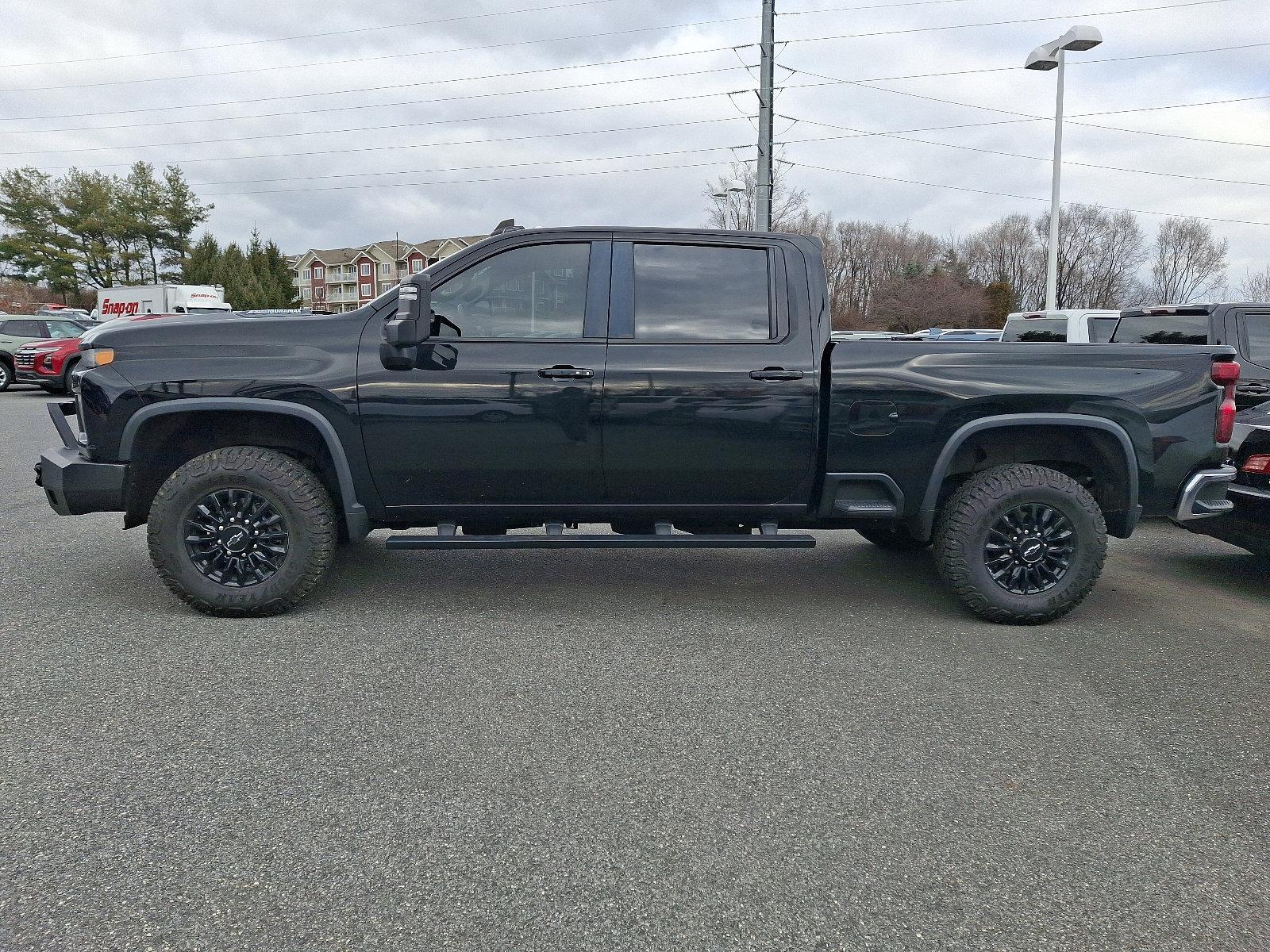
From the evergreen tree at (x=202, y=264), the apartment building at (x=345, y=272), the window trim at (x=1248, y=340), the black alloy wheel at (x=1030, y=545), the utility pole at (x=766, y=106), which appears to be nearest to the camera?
the black alloy wheel at (x=1030, y=545)

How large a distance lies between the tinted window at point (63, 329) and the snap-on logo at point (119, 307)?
13357mm

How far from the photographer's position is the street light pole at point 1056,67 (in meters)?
19.0

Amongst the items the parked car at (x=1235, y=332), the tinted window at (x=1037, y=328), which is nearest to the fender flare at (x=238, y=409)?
the parked car at (x=1235, y=332)

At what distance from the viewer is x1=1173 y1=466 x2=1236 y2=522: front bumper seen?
4.51 m

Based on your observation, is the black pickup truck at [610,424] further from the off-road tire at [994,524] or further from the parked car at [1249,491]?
the parked car at [1249,491]

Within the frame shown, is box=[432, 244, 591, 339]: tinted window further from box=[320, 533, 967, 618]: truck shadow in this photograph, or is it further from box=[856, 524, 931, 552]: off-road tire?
box=[856, 524, 931, 552]: off-road tire

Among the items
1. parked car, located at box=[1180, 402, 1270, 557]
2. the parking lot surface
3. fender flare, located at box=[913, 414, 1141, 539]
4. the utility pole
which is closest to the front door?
the parking lot surface

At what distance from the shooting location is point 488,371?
14.1ft

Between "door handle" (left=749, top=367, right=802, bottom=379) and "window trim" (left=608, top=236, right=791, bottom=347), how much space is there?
153 millimetres

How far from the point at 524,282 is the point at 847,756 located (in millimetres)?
2749

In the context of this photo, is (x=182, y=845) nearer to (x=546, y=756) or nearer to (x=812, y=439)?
(x=546, y=756)

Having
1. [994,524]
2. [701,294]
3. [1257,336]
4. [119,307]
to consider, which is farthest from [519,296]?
[119,307]

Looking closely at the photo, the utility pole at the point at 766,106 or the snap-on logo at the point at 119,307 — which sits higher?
the utility pole at the point at 766,106

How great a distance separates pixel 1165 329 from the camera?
24.6 ft
